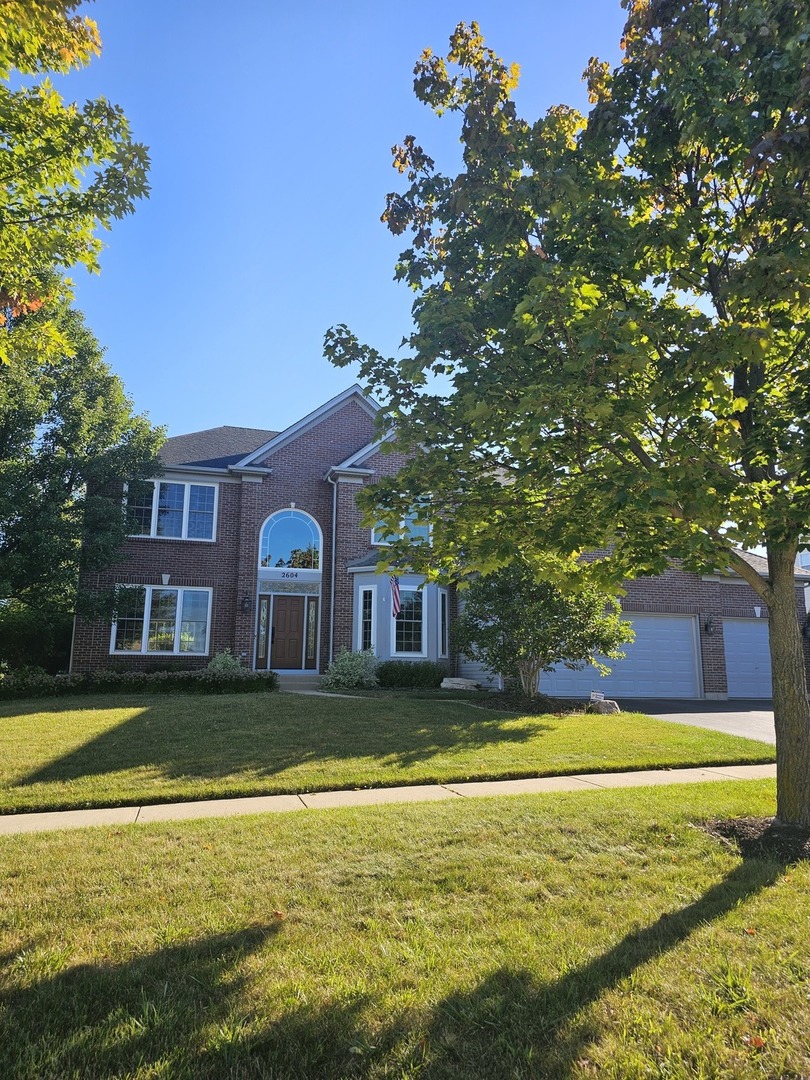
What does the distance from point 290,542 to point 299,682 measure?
451 centimetres

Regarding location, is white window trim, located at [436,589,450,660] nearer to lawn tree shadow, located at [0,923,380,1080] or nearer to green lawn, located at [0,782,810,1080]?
green lawn, located at [0,782,810,1080]

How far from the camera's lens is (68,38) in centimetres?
498

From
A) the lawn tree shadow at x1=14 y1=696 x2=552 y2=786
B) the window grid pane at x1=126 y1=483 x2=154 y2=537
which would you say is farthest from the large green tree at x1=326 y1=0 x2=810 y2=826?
the window grid pane at x1=126 y1=483 x2=154 y2=537

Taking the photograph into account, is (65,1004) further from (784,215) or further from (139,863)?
(784,215)

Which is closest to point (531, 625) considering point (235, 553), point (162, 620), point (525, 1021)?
point (235, 553)

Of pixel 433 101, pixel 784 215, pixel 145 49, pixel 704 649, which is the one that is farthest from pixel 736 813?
pixel 704 649

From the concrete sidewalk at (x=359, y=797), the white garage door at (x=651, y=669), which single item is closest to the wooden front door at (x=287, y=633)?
the white garage door at (x=651, y=669)

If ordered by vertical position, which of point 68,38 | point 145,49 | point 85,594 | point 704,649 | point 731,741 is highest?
point 145,49

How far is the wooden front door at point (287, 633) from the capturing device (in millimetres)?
20016

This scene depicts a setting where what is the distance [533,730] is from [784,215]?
8.91 m

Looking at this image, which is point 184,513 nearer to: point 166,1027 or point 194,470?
point 194,470

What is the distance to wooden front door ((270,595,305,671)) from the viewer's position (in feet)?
65.7

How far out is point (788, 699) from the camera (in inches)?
225

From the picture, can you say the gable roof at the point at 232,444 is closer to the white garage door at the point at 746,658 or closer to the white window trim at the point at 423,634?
the white window trim at the point at 423,634
